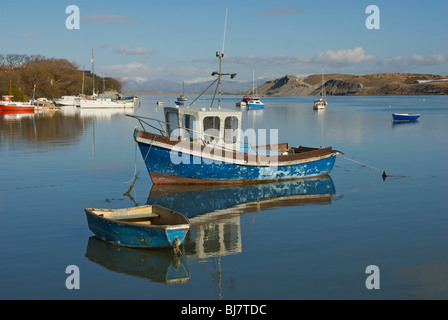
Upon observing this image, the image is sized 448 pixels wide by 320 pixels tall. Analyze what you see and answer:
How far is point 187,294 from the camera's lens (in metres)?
10.8

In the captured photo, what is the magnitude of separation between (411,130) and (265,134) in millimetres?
16222

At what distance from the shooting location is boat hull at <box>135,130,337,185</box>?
70.1 feet

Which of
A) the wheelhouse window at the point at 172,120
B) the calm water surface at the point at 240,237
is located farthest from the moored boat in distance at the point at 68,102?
the wheelhouse window at the point at 172,120

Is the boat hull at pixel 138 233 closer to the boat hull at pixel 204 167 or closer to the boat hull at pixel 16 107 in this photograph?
the boat hull at pixel 204 167

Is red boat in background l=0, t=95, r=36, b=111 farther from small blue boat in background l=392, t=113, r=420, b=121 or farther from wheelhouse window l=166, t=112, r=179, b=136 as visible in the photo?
wheelhouse window l=166, t=112, r=179, b=136

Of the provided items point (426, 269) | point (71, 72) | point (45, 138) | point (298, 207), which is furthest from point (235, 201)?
point (71, 72)

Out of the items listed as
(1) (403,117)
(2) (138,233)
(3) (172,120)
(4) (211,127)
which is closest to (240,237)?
(2) (138,233)

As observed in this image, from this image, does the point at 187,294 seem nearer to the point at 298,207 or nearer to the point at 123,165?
the point at 298,207

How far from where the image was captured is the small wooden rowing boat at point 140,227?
1294 cm

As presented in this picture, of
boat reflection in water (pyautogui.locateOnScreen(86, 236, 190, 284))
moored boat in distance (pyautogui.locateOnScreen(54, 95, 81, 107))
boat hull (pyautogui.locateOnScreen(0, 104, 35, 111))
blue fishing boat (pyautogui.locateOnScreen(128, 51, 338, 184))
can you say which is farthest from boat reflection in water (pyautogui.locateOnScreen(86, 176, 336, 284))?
moored boat in distance (pyautogui.locateOnScreen(54, 95, 81, 107))

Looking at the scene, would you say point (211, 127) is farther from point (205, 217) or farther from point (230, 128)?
point (205, 217)

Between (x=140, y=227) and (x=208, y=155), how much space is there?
28.8 ft

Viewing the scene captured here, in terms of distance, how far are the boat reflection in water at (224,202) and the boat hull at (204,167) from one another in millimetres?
357

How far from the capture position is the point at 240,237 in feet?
48.9
